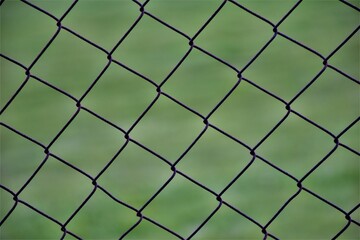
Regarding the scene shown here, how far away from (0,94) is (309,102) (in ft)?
6.75

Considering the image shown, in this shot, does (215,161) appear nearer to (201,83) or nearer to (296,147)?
(296,147)

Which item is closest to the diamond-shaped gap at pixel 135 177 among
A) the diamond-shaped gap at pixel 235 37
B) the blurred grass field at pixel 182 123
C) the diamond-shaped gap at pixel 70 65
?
the blurred grass field at pixel 182 123

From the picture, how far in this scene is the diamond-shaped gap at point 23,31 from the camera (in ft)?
19.9

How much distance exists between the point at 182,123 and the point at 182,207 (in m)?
0.90

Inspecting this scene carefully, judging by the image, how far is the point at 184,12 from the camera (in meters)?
6.68

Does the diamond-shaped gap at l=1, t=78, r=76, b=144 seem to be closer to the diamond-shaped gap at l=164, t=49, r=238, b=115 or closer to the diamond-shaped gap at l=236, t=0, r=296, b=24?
the diamond-shaped gap at l=164, t=49, r=238, b=115

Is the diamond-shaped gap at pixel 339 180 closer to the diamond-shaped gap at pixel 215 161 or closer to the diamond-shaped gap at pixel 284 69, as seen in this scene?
the diamond-shaped gap at pixel 215 161

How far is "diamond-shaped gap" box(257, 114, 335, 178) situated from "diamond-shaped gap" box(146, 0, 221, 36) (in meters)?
1.86

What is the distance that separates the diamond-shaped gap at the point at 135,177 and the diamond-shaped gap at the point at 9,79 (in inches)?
48.0

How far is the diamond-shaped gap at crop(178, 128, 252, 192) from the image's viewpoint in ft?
14.1

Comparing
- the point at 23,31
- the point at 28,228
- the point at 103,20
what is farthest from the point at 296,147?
the point at 23,31

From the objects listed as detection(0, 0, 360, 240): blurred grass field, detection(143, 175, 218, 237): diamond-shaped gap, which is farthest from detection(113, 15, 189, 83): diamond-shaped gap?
detection(143, 175, 218, 237): diamond-shaped gap

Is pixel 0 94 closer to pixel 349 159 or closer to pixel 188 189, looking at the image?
pixel 188 189

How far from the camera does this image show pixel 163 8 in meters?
6.75
